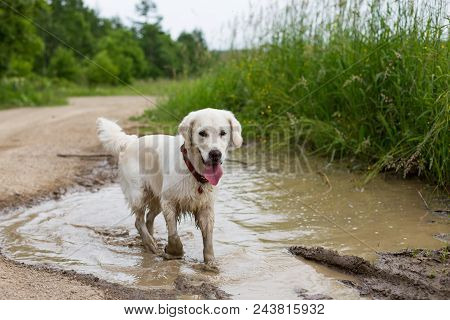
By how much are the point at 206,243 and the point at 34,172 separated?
12.9 feet

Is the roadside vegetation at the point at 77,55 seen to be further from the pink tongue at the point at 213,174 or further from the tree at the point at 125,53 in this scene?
the pink tongue at the point at 213,174

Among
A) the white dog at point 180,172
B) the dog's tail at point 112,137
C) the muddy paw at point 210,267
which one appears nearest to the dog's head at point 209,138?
the white dog at point 180,172

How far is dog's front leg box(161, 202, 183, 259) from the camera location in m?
4.74

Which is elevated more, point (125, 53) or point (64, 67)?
point (125, 53)

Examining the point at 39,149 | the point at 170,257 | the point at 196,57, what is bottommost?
the point at 170,257

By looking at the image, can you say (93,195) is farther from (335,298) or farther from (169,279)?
(335,298)

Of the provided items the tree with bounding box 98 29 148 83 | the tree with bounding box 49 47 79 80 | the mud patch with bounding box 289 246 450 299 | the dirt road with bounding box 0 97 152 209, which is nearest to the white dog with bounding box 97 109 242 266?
the mud patch with bounding box 289 246 450 299

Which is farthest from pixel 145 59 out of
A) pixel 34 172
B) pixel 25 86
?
pixel 34 172

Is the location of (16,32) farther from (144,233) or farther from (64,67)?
(64,67)

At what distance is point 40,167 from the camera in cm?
794

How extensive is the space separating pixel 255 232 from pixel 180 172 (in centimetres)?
116

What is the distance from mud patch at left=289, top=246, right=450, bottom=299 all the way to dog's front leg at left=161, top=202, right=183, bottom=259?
995mm

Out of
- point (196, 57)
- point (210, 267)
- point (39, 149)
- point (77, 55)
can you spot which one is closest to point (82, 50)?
point (77, 55)
